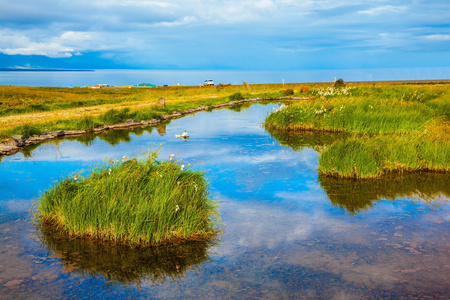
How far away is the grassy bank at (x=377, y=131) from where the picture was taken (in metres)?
12.1

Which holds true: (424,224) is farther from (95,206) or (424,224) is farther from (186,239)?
(95,206)

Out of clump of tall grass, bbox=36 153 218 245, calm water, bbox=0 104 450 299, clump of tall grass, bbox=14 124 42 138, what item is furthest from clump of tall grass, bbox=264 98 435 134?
clump of tall grass, bbox=36 153 218 245

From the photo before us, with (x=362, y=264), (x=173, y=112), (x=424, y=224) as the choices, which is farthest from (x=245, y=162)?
(x=173, y=112)

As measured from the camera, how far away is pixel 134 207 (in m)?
7.59

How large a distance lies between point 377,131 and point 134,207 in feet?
47.7

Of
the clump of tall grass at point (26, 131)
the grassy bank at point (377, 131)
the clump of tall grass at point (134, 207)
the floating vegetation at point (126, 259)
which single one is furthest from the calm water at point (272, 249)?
the clump of tall grass at point (26, 131)

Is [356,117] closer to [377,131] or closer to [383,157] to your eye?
[377,131]

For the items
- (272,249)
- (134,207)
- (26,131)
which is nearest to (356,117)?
(272,249)

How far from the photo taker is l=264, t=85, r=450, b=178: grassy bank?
39.8 feet

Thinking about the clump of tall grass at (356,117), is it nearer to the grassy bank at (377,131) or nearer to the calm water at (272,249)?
the grassy bank at (377,131)

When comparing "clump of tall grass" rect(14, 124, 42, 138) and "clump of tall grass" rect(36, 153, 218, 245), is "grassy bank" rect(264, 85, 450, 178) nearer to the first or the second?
"clump of tall grass" rect(36, 153, 218, 245)

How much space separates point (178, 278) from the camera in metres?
6.20

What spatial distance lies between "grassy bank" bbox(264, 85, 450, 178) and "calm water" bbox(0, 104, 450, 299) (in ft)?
2.21

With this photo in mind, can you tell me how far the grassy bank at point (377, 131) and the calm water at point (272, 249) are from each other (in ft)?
2.21
